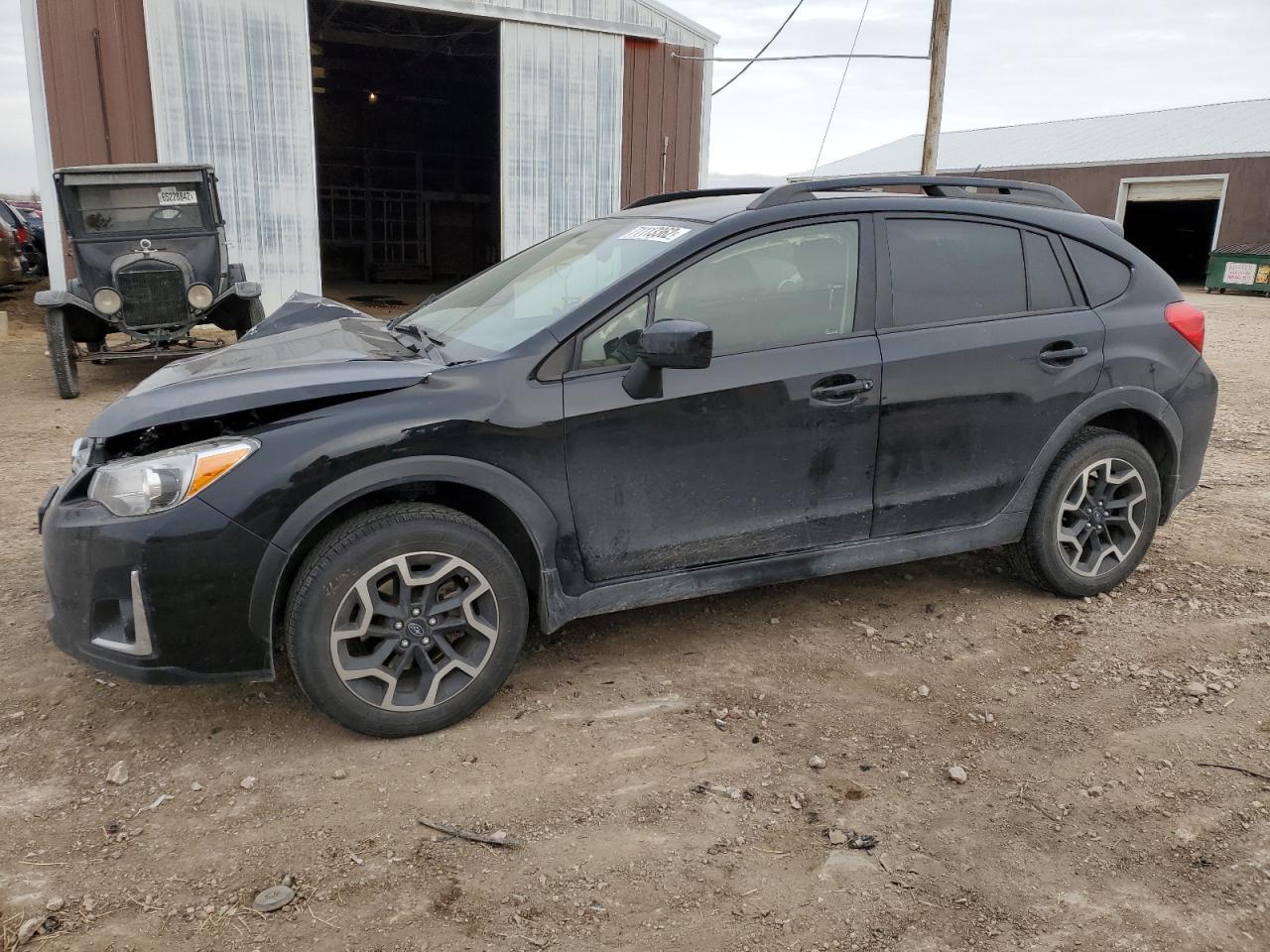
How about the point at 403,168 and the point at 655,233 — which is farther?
the point at 403,168

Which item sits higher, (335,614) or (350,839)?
(335,614)

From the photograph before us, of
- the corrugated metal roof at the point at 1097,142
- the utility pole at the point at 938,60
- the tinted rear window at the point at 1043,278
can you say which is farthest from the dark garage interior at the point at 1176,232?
the tinted rear window at the point at 1043,278

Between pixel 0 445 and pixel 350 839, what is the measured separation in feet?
18.7

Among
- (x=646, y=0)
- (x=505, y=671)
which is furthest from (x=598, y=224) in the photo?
(x=646, y=0)

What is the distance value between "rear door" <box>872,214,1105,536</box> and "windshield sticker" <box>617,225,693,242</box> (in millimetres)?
824

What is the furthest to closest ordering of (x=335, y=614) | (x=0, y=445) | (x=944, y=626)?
(x=0, y=445)
(x=944, y=626)
(x=335, y=614)

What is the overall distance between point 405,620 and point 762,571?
1293 millimetres

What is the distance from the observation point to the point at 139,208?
8984 millimetres

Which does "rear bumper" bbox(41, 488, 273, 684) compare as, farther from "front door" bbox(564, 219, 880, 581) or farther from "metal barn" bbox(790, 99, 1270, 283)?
"metal barn" bbox(790, 99, 1270, 283)

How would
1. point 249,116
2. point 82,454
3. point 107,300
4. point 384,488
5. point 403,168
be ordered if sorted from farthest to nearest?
point 403,168
point 249,116
point 107,300
point 82,454
point 384,488

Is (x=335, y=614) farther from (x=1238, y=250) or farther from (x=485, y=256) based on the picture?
(x=1238, y=250)

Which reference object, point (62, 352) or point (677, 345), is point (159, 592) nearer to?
point (677, 345)

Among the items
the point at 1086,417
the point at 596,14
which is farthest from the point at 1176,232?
the point at 1086,417

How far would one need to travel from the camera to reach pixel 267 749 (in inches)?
118
